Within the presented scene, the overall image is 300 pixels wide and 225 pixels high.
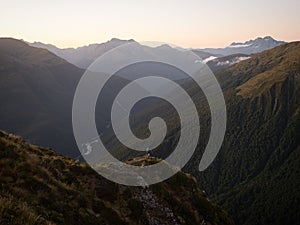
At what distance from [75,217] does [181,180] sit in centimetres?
1696

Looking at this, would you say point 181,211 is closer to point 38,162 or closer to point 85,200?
point 85,200

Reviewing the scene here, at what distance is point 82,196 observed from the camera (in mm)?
24750

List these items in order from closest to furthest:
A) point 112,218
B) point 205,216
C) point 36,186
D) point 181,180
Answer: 1. point 36,186
2. point 112,218
3. point 205,216
4. point 181,180

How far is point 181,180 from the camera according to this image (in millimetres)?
35344

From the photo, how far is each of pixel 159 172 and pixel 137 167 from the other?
2.58 metres

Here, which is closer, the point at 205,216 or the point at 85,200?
the point at 85,200

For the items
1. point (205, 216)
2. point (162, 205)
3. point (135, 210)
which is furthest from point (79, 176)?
point (205, 216)

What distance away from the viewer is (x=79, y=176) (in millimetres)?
28969

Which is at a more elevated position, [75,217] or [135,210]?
[75,217]

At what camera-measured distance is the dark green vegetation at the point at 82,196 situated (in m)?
19.8

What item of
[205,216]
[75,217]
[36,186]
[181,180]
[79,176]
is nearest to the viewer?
[75,217]

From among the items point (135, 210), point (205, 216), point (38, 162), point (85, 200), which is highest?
point (38, 162)

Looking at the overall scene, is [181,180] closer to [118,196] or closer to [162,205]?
[162,205]

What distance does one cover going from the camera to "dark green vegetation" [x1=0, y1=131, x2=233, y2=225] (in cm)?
1983
